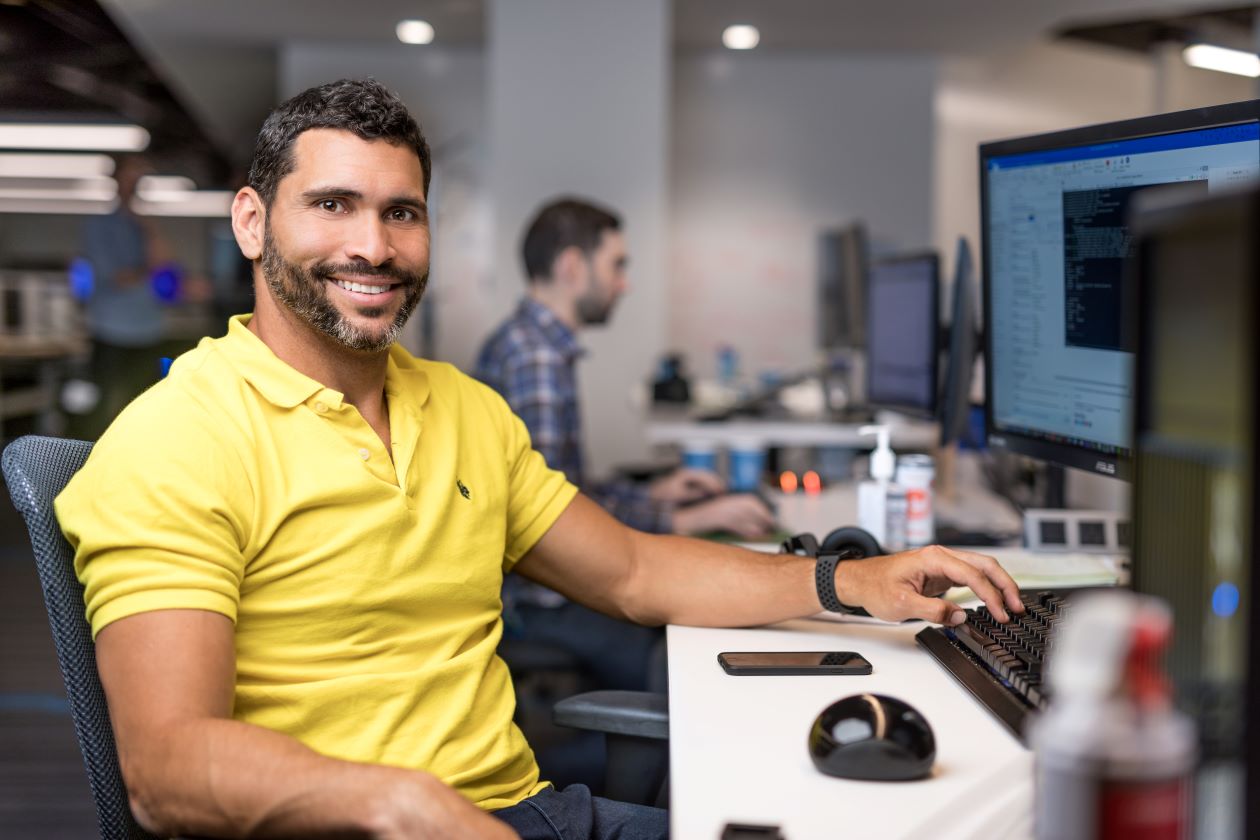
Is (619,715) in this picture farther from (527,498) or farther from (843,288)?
(843,288)

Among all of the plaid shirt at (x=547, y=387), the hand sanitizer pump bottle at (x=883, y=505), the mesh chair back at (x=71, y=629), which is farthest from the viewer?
the plaid shirt at (x=547, y=387)

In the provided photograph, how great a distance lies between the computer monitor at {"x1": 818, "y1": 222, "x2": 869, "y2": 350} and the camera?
3.94 meters

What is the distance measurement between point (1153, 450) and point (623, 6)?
214 inches

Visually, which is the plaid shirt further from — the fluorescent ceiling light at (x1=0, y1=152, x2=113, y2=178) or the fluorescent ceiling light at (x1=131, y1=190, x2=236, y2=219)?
the fluorescent ceiling light at (x1=131, y1=190, x2=236, y2=219)

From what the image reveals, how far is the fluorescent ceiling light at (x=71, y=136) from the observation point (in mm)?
12301

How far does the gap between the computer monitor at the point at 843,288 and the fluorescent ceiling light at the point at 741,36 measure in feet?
8.22

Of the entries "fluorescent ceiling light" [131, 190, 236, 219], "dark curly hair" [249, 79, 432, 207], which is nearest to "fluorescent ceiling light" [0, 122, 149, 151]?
"fluorescent ceiling light" [131, 190, 236, 219]

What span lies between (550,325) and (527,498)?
1385 millimetres

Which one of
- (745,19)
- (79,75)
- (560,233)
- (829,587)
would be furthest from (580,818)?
(79,75)

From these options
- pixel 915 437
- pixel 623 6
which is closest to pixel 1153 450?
pixel 915 437

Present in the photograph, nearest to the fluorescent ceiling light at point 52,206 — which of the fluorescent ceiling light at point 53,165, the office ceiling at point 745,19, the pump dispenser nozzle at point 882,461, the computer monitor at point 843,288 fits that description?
the fluorescent ceiling light at point 53,165

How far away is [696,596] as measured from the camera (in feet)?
4.73

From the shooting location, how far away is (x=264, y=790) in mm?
924

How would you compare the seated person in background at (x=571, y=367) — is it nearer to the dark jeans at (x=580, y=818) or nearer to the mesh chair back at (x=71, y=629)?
the dark jeans at (x=580, y=818)
